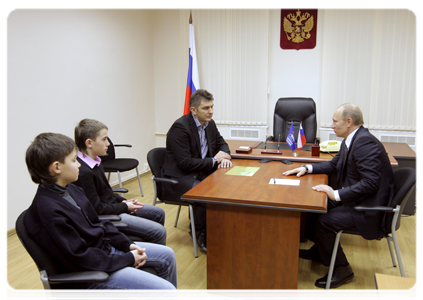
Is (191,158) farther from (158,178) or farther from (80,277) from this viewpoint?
(80,277)

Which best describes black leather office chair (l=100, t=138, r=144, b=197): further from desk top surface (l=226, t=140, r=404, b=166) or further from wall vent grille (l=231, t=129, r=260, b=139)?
wall vent grille (l=231, t=129, r=260, b=139)

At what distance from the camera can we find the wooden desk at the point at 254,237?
1.86 m

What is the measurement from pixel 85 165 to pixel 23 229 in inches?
25.6

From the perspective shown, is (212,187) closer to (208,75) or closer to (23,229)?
(23,229)

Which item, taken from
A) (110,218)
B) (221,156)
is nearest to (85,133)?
(110,218)

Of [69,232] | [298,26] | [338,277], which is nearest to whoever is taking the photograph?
[69,232]

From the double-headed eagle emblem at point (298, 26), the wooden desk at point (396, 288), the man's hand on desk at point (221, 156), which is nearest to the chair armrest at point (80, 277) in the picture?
the wooden desk at point (396, 288)

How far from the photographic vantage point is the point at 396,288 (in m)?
1.18

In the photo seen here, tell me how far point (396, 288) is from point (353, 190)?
94 centimetres

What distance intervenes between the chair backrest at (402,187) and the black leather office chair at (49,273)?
1688mm

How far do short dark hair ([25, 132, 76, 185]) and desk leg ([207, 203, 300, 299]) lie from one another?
958mm

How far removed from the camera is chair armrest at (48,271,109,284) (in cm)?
123

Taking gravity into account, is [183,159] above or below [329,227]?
above

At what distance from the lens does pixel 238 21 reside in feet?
15.3
